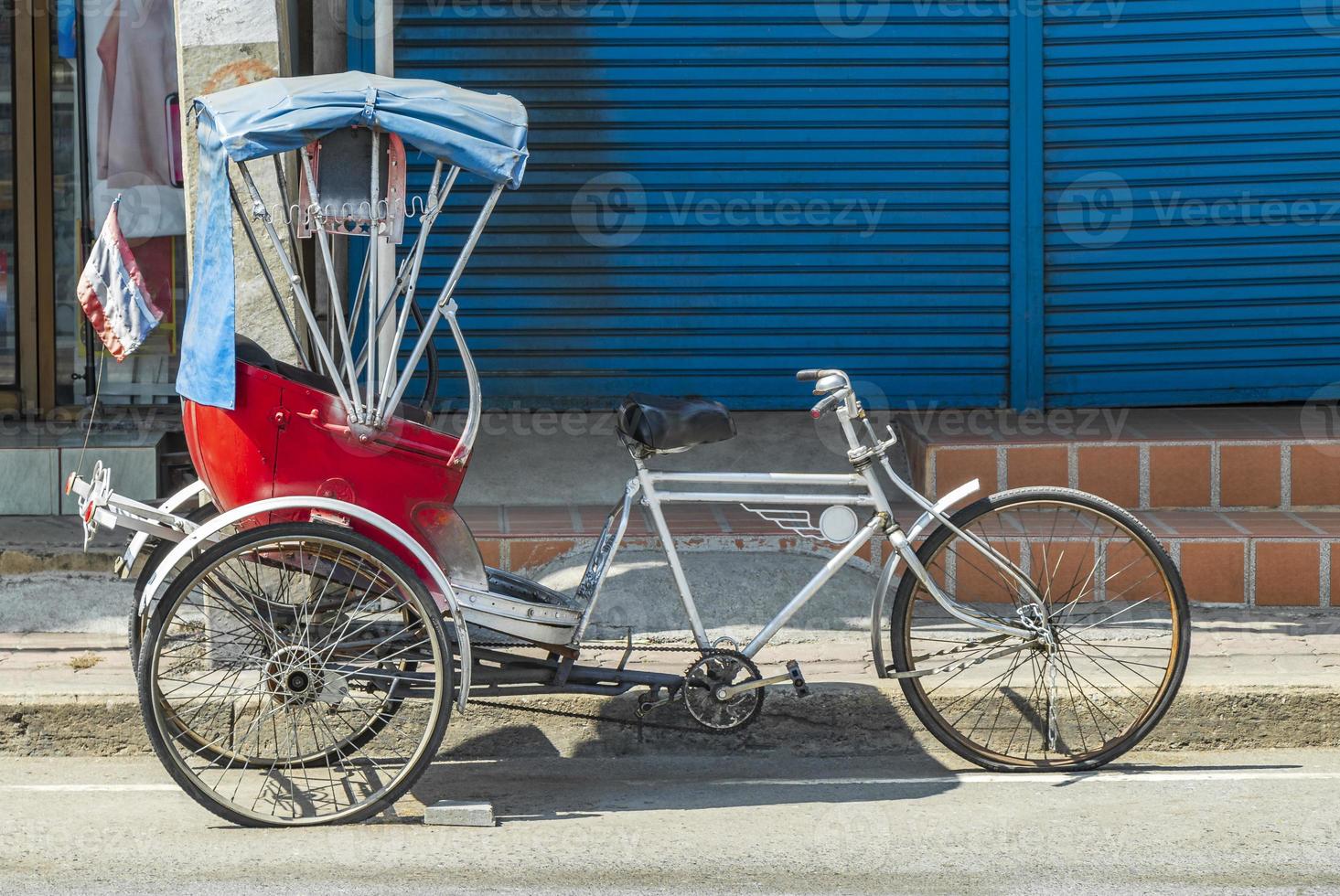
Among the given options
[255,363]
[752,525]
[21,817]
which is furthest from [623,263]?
[21,817]

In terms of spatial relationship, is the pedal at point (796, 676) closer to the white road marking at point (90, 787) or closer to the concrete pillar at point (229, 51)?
the white road marking at point (90, 787)

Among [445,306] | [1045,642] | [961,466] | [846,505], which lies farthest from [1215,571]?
[445,306]

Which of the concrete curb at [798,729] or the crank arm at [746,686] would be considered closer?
the crank arm at [746,686]

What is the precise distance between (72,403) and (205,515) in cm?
316

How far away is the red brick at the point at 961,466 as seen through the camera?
6719mm

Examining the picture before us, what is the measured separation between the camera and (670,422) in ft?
14.6

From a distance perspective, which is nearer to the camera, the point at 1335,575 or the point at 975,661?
the point at 975,661

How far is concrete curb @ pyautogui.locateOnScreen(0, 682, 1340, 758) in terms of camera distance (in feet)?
16.5

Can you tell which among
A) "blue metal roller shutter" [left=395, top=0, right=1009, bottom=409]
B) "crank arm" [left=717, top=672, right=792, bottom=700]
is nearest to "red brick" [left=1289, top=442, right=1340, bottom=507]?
"blue metal roller shutter" [left=395, top=0, right=1009, bottom=409]

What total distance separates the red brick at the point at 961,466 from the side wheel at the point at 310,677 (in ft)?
9.03

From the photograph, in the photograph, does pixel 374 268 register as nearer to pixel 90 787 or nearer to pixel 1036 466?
pixel 90 787

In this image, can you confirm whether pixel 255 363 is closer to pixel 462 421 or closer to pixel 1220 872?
pixel 1220 872

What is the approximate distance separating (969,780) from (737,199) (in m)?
3.94

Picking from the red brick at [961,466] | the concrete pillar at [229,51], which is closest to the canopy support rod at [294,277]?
the concrete pillar at [229,51]
